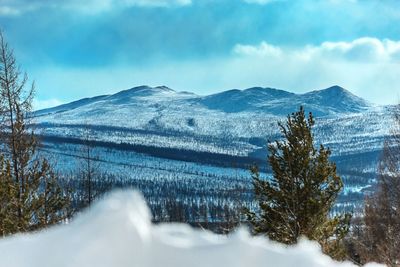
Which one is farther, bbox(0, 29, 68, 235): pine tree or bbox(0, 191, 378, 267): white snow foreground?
bbox(0, 29, 68, 235): pine tree

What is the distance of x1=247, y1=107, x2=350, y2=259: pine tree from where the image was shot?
11.9 metres

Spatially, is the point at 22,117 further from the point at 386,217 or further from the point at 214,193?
the point at 214,193

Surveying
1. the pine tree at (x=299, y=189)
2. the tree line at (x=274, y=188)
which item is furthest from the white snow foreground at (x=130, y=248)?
the pine tree at (x=299, y=189)

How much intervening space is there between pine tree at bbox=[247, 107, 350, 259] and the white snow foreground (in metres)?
11.1

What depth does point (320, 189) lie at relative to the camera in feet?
40.4

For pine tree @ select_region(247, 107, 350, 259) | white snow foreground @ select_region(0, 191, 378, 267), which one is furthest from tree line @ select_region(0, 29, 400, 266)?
white snow foreground @ select_region(0, 191, 378, 267)

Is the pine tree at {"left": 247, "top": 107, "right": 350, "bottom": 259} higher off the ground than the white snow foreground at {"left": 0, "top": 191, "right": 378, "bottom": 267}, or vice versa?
the white snow foreground at {"left": 0, "top": 191, "right": 378, "bottom": 267}

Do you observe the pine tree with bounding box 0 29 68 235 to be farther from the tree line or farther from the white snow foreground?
the white snow foreground

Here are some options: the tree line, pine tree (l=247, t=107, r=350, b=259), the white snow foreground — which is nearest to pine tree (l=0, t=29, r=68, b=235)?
the tree line

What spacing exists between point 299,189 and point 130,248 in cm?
1206

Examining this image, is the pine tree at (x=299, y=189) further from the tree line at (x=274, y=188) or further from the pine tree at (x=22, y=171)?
the pine tree at (x=22, y=171)

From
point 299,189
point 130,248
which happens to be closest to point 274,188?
point 299,189

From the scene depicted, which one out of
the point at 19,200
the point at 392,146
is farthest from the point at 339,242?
the point at 392,146

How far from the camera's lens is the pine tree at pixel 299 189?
11906mm
